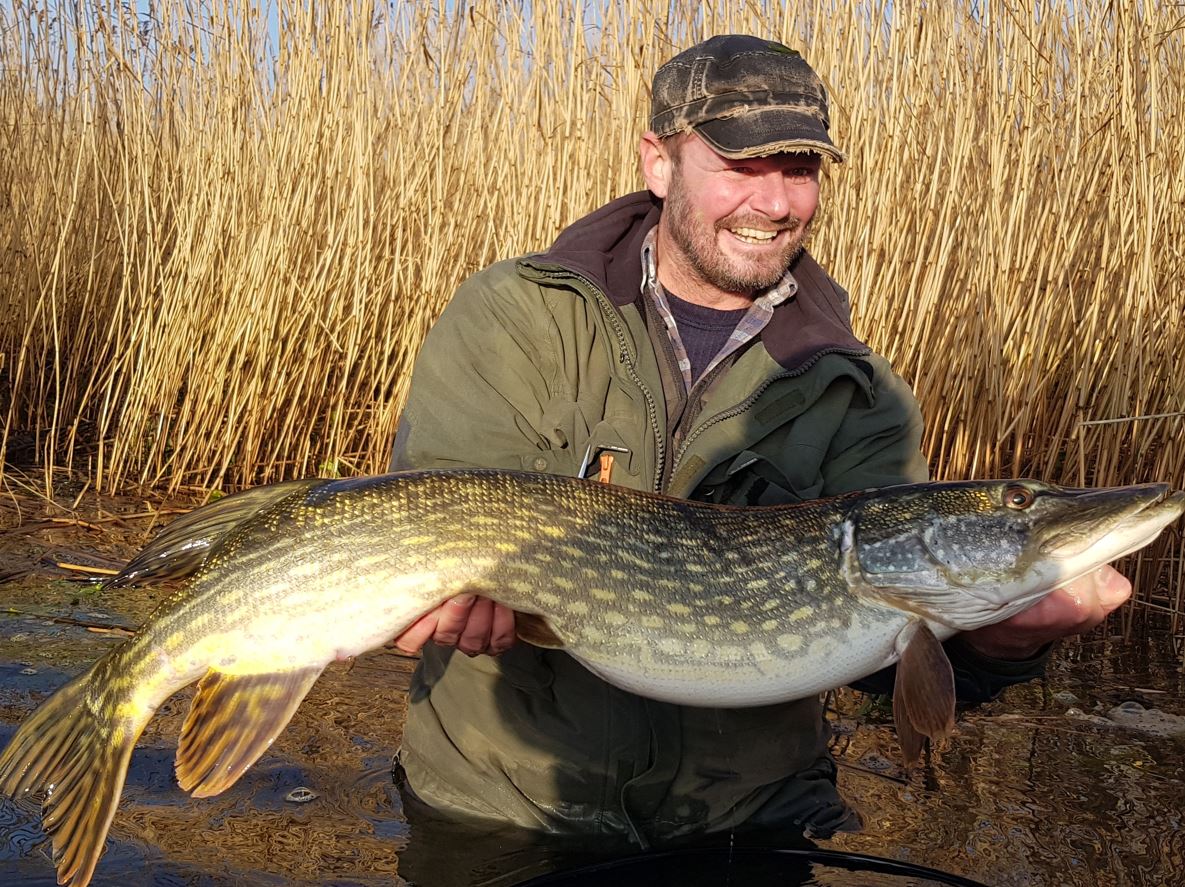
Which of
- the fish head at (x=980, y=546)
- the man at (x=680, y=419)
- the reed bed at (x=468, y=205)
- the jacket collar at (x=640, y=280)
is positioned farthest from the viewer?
the reed bed at (x=468, y=205)

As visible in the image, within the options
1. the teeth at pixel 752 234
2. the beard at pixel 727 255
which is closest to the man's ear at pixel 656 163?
the beard at pixel 727 255

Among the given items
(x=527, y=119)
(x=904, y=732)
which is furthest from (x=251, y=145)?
(x=904, y=732)

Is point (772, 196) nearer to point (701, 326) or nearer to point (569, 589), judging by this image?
point (701, 326)

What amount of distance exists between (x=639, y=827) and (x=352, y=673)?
1376mm

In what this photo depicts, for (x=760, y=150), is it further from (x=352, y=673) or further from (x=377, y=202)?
(x=377, y=202)

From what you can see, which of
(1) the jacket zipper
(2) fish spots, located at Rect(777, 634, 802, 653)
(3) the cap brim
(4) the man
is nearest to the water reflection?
(4) the man

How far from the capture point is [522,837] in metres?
2.46

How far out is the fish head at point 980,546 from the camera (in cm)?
206

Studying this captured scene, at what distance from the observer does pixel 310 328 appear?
198 inches

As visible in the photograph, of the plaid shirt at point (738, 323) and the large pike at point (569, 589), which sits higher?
the plaid shirt at point (738, 323)

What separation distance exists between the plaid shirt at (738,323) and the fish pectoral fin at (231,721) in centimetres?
108

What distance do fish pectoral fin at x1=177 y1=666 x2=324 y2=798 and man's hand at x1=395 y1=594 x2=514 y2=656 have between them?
194 mm

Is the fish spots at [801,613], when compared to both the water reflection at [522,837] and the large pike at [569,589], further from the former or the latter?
the water reflection at [522,837]

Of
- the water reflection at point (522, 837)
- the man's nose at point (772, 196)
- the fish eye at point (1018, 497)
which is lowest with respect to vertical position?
the water reflection at point (522, 837)
